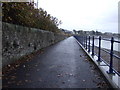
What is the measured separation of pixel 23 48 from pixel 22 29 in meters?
1.00

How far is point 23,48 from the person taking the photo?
29.4 feet

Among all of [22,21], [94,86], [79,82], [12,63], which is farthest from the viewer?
[22,21]

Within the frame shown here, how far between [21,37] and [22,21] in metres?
1.47

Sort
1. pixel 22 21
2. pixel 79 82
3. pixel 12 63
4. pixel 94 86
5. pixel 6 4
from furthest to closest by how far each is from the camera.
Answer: pixel 22 21 < pixel 6 4 < pixel 12 63 < pixel 79 82 < pixel 94 86

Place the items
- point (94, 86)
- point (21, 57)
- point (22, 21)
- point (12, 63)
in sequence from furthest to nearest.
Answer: point (22, 21)
point (21, 57)
point (12, 63)
point (94, 86)

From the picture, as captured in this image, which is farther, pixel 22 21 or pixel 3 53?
pixel 22 21

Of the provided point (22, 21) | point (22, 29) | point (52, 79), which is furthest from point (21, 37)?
point (52, 79)

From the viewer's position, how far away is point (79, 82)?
16.3 ft

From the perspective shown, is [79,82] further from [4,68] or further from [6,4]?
[6,4]

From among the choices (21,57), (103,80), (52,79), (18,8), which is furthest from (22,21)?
(103,80)

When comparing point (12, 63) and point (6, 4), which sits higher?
point (6, 4)

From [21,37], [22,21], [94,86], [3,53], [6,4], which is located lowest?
[94,86]

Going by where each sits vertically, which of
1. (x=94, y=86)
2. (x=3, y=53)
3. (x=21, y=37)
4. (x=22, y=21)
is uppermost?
(x=22, y=21)

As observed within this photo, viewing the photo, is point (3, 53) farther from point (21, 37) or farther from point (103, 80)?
point (103, 80)
